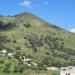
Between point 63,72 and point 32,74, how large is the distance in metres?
14.2

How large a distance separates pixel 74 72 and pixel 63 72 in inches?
245

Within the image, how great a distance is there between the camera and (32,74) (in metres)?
132

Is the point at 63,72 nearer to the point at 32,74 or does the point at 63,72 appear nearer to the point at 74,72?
the point at 74,72

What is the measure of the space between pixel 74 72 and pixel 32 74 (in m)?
Answer: 20.2

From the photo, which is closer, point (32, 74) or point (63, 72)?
point (63, 72)

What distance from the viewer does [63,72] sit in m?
124

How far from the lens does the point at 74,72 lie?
118250 millimetres

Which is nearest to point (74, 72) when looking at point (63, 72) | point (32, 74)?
point (63, 72)

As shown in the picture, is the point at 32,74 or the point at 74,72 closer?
the point at 74,72
